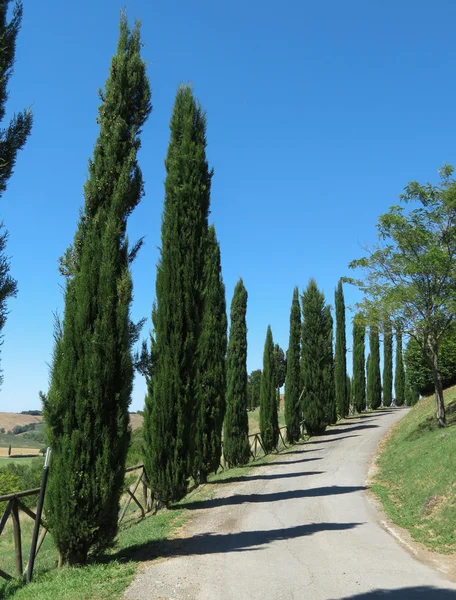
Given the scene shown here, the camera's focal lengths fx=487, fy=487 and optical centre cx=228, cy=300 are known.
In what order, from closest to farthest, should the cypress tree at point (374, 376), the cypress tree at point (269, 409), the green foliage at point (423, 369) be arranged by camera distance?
the cypress tree at point (269, 409) → the green foliage at point (423, 369) → the cypress tree at point (374, 376)

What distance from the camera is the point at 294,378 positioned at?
28.8 meters

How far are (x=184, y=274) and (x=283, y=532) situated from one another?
18.9ft

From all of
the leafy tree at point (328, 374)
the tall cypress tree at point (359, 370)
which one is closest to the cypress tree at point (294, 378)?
the leafy tree at point (328, 374)

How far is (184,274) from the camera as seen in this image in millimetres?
11219

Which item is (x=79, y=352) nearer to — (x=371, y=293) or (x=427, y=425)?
(x=371, y=293)

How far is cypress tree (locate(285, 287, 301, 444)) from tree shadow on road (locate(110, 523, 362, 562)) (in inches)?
726

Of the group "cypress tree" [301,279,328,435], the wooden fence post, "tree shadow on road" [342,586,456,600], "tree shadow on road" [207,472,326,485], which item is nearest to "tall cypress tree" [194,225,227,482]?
"tree shadow on road" [207,472,326,485]

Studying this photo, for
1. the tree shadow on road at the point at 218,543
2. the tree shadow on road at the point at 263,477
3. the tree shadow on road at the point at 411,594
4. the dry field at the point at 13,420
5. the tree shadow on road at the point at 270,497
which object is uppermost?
the tree shadow on road at the point at 411,594

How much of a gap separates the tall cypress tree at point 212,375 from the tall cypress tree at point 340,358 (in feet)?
85.1

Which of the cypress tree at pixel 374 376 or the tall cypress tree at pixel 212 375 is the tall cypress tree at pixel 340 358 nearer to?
the cypress tree at pixel 374 376

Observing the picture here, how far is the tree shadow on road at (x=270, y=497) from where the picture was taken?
1109cm

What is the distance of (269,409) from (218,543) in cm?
1608

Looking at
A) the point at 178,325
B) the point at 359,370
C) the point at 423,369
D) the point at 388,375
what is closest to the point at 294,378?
the point at 423,369

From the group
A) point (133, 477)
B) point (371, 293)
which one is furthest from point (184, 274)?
point (371, 293)
